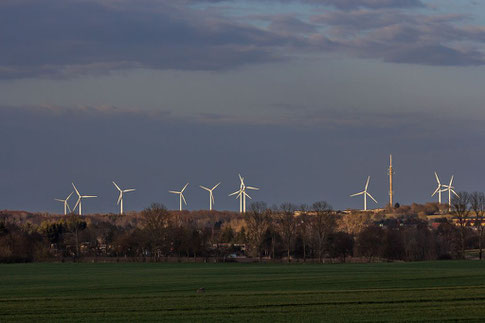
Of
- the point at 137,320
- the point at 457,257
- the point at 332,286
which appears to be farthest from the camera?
the point at 457,257

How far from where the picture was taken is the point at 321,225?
488 ft

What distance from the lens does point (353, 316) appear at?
34.0 metres

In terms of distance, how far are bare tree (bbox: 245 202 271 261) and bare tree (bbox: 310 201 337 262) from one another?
971 centimetres

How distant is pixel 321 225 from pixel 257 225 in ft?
49.9

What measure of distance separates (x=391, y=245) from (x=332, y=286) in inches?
3537

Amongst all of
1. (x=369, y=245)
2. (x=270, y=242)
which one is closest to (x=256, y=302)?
(x=369, y=245)

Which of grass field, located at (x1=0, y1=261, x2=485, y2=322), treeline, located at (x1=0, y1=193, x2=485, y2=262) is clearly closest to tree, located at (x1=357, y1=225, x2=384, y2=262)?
treeline, located at (x1=0, y1=193, x2=485, y2=262)

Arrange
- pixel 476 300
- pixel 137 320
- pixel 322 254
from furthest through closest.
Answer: pixel 322 254 → pixel 476 300 → pixel 137 320

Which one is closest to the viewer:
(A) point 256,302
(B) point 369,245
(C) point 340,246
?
(A) point 256,302

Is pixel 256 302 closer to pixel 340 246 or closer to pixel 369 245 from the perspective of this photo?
pixel 369 245

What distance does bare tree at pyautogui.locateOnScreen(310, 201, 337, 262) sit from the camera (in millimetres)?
143562

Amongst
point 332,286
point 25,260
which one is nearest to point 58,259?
point 25,260

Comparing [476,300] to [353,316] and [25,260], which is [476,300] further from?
[25,260]

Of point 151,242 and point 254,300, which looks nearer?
point 254,300
